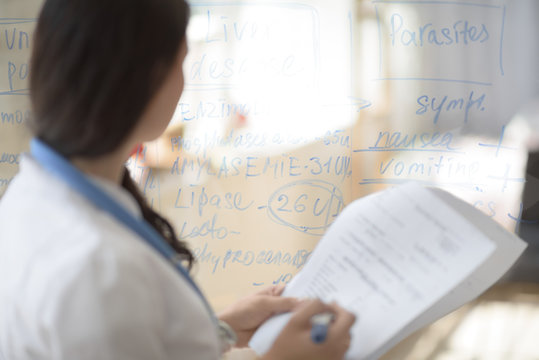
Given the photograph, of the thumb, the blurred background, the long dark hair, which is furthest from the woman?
the blurred background

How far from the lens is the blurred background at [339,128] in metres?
1.70

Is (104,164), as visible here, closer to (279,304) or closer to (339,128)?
(279,304)

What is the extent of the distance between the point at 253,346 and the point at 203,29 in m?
1.24

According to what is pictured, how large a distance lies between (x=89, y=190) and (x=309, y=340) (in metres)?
0.33

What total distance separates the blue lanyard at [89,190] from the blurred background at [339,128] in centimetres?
123

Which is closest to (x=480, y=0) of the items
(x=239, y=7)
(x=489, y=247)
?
(x=239, y=7)

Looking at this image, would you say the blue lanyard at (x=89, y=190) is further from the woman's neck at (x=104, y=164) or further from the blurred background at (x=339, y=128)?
the blurred background at (x=339, y=128)

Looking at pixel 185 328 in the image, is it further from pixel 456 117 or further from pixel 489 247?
pixel 456 117

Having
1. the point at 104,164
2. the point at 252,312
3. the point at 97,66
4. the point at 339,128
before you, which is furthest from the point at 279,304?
the point at 339,128

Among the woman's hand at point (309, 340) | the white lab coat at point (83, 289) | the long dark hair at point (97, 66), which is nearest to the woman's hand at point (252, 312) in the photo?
the woman's hand at point (309, 340)

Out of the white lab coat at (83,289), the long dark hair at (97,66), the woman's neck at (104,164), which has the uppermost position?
the long dark hair at (97,66)

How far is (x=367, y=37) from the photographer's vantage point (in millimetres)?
1725

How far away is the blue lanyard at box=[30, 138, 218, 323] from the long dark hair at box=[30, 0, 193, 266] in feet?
0.06

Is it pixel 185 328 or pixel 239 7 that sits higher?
pixel 239 7
